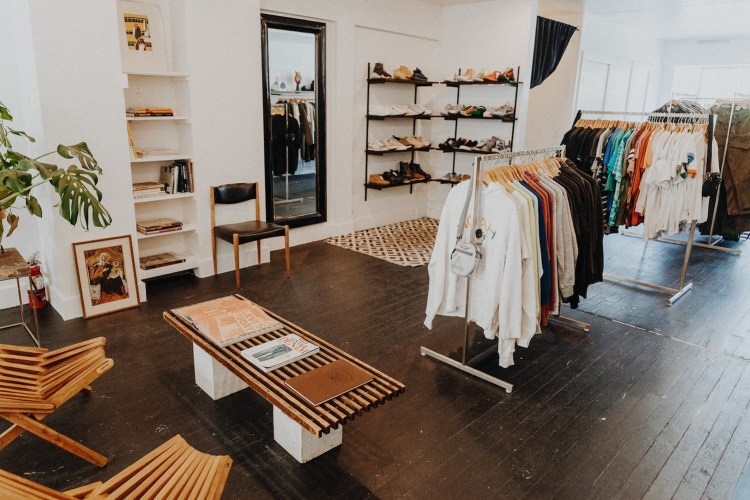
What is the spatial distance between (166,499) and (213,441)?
3.14 ft

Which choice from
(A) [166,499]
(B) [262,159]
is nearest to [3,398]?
(A) [166,499]

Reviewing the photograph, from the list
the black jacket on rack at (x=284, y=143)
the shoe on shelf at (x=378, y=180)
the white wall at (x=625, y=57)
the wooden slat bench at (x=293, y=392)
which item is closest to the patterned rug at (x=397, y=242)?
the shoe on shelf at (x=378, y=180)

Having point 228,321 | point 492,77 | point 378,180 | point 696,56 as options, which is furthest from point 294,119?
point 696,56

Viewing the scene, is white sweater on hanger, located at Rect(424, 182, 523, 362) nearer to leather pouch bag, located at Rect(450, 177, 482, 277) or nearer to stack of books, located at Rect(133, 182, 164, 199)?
leather pouch bag, located at Rect(450, 177, 482, 277)

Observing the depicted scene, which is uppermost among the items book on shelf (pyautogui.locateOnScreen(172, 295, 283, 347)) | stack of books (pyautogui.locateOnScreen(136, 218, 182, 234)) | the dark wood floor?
stack of books (pyautogui.locateOnScreen(136, 218, 182, 234))

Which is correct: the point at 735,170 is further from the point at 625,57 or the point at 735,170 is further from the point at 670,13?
the point at 625,57

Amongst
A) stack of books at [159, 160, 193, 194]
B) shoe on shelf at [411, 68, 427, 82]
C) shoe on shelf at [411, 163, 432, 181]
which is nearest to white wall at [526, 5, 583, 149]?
shoe on shelf at [411, 163, 432, 181]

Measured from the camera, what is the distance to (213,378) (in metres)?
2.75

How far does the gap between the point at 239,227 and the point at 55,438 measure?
267 cm

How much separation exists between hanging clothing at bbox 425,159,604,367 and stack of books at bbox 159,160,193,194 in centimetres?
256

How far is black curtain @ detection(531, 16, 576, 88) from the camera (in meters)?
6.12

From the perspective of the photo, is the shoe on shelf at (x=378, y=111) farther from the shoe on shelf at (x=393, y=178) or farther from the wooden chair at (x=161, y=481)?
the wooden chair at (x=161, y=481)

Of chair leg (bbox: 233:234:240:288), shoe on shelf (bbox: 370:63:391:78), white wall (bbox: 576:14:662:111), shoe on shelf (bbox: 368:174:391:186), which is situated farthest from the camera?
white wall (bbox: 576:14:662:111)

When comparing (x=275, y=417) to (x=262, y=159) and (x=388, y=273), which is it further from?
(x=262, y=159)
